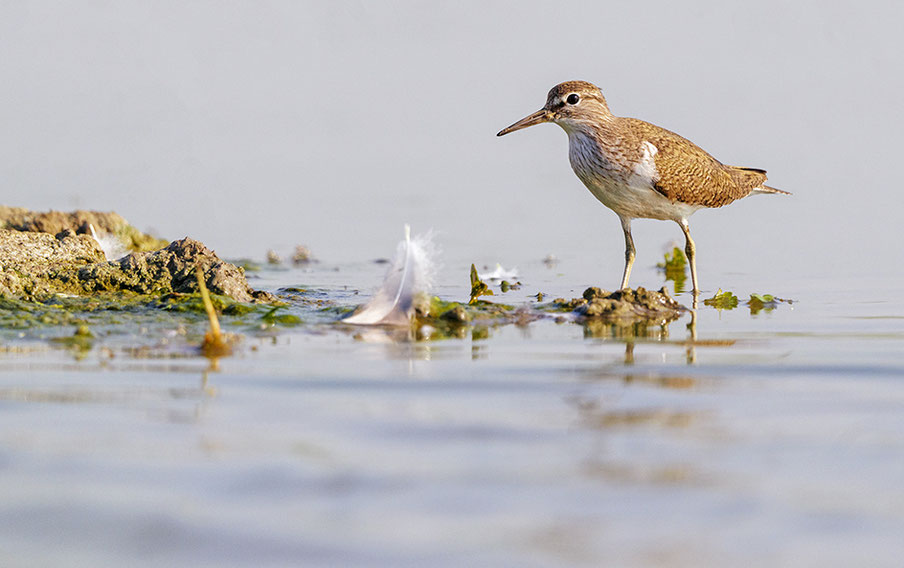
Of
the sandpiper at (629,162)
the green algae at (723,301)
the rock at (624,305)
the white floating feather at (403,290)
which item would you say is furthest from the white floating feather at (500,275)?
the white floating feather at (403,290)

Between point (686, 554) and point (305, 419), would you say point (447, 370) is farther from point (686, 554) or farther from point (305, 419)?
point (686, 554)

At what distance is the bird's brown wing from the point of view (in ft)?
31.2

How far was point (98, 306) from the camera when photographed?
748cm

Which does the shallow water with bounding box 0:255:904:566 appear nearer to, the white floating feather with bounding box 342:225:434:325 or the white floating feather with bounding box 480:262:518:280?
the white floating feather with bounding box 342:225:434:325

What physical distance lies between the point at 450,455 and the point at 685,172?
6.63 meters

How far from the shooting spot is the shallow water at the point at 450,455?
9.37ft

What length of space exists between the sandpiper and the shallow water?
3.47 m

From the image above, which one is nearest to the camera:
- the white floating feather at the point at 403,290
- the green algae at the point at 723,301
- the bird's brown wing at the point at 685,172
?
the white floating feather at the point at 403,290

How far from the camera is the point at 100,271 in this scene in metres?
8.13

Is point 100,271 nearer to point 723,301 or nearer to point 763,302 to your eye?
point 723,301

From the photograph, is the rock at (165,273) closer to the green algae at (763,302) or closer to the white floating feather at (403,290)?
the white floating feather at (403,290)

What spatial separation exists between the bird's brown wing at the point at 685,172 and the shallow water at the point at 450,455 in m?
3.54

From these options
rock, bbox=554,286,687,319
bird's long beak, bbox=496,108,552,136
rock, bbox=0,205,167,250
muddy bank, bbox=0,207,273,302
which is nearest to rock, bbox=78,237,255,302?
muddy bank, bbox=0,207,273,302

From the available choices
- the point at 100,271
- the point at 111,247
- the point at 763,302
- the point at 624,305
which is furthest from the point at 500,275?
the point at 100,271
